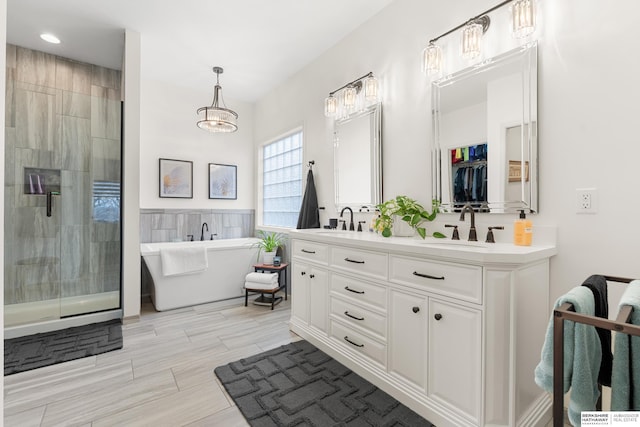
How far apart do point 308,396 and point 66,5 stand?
3.90m

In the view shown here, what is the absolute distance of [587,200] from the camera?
5.12ft

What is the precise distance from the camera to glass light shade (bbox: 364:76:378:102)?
2.71 m

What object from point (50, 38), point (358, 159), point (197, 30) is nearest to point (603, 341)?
point (358, 159)

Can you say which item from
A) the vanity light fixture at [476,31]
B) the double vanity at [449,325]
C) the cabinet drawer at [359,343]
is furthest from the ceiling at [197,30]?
the cabinet drawer at [359,343]

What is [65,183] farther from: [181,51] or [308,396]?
[308,396]

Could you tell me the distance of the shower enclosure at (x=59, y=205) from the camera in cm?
304

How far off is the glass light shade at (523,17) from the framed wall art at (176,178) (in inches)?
165

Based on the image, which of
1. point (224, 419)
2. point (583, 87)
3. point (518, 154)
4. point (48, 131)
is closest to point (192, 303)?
point (224, 419)

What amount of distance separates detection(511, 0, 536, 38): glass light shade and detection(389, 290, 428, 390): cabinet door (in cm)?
165

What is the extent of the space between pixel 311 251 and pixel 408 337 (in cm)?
108

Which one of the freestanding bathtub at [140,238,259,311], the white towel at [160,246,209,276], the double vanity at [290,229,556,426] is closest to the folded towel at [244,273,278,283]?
the freestanding bathtub at [140,238,259,311]

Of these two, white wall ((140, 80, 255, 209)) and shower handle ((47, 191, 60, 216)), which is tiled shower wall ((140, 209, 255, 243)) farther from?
shower handle ((47, 191, 60, 216))

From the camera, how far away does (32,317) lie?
114 inches

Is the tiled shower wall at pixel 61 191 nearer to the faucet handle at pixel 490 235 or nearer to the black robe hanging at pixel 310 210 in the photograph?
the black robe hanging at pixel 310 210
